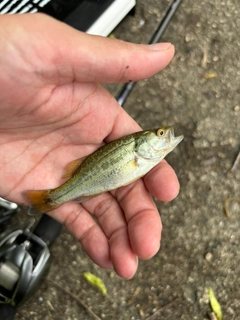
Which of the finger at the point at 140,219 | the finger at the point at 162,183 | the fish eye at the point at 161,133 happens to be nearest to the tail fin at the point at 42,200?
the finger at the point at 140,219

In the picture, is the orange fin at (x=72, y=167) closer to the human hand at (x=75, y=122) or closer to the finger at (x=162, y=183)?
the human hand at (x=75, y=122)

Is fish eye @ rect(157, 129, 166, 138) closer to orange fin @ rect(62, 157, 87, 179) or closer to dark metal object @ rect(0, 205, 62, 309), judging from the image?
orange fin @ rect(62, 157, 87, 179)

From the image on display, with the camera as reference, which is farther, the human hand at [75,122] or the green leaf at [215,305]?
the green leaf at [215,305]

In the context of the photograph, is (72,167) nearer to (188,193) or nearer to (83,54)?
(83,54)

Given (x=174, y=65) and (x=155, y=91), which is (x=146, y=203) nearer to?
(x=155, y=91)

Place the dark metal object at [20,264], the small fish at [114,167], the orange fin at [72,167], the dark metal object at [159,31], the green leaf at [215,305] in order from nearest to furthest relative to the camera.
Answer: the small fish at [114,167] < the orange fin at [72,167] < the dark metal object at [20,264] < the green leaf at [215,305] < the dark metal object at [159,31]

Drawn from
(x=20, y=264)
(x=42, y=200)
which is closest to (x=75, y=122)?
(x=42, y=200)
